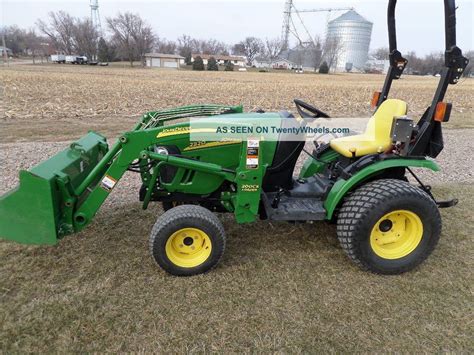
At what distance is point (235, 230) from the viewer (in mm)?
3881

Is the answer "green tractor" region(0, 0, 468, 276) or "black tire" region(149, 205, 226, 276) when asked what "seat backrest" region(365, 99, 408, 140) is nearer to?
"green tractor" region(0, 0, 468, 276)

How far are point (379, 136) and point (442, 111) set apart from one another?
580 mm

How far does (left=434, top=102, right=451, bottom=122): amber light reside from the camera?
2926 mm

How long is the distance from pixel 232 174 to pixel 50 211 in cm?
148

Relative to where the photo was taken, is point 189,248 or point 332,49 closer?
point 189,248

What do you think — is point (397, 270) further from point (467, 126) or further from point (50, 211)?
point (467, 126)

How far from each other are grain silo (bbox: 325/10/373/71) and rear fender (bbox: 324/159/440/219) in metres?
55.4

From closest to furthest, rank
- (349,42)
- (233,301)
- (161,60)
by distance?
(233,301) < (349,42) < (161,60)

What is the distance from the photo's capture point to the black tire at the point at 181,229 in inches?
113

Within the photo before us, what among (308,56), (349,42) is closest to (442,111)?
(349,42)

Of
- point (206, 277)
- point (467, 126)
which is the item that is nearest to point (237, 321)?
point (206, 277)

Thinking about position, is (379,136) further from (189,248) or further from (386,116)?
(189,248)

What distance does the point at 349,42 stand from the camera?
6306cm

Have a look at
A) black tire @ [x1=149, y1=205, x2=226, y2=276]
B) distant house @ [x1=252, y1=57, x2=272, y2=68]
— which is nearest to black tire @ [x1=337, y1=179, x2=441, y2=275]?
black tire @ [x1=149, y1=205, x2=226, y2=276]
